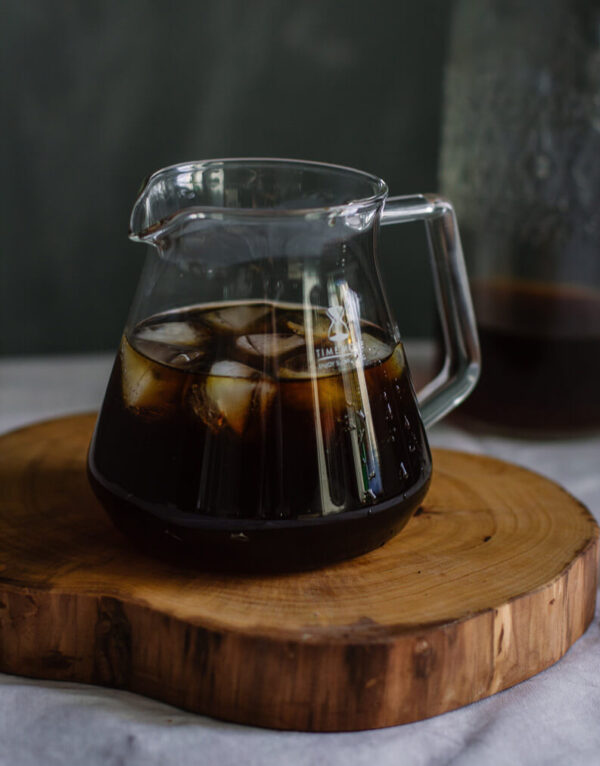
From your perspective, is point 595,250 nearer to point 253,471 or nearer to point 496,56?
point 496,56

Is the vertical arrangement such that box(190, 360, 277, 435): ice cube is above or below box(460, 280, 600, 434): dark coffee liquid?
above

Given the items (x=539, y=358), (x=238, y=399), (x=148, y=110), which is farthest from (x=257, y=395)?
(x=148, y=110)

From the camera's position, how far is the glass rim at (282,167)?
0.55 meters

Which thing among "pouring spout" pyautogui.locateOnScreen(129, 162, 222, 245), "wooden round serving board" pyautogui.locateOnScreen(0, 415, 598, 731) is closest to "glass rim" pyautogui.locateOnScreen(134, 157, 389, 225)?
"pouring spout" pyautogui.locateOnScreen(129, 162, 222, 245)

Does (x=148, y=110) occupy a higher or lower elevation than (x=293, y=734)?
higher

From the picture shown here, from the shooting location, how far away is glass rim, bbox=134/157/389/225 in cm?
55

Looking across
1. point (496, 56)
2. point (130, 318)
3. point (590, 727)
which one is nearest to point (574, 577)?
point (590, 727)

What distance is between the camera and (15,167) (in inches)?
50.0

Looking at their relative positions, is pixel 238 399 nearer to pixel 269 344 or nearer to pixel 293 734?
pixel 269 344

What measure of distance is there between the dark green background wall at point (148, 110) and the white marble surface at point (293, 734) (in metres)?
0.84

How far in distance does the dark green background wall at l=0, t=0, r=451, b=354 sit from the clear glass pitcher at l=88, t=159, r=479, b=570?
2.26 ft

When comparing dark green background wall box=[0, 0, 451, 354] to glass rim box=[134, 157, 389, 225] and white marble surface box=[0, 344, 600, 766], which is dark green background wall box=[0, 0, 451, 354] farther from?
white marble surface box=[0, 344, 600, 766]

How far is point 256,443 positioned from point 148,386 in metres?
0.08

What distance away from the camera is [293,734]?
1.77ft
